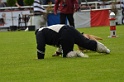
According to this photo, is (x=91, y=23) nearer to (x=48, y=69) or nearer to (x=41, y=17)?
(x=41, y=17)

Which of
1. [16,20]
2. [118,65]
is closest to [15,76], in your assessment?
[118,65]

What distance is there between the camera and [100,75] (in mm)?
6949

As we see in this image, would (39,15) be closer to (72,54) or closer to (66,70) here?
(72,54)

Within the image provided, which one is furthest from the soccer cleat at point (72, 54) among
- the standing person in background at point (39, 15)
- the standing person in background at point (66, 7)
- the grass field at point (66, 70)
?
the standing person in background at point (39, 15)

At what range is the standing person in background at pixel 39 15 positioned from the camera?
90.4ft

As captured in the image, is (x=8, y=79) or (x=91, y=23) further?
(x=91, y=23)

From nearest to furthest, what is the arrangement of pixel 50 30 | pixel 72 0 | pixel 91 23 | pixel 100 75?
pixel 100 75 → pixel 50 30 → pixel 72 0 → pixel 91 23

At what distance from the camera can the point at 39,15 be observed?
28234 mm

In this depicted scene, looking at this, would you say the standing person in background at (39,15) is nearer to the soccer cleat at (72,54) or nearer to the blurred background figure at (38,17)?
the blurred background figure at (38,17)

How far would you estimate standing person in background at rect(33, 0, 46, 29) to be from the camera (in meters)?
27.5

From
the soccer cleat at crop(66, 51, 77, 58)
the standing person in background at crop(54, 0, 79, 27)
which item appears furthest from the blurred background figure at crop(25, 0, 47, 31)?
the soccer cleat at crop(66, 51, 77, 58)

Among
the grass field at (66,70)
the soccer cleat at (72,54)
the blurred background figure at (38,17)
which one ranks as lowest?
the blurred background figure at (38,17)

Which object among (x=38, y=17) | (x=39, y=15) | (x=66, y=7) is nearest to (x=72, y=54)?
(x=66, y=7)

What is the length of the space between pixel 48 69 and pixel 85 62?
3.41 feet
